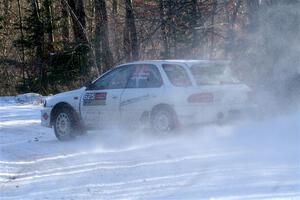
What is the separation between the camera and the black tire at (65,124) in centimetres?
1205

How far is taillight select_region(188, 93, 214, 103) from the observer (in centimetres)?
1049

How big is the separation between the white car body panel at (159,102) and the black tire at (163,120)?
0.13 m

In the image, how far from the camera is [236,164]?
320 inches

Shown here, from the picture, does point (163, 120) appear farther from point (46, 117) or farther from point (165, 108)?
point (46, 117)

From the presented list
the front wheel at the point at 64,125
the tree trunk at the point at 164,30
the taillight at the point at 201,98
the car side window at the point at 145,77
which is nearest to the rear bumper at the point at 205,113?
the taillight at the point at 201,98

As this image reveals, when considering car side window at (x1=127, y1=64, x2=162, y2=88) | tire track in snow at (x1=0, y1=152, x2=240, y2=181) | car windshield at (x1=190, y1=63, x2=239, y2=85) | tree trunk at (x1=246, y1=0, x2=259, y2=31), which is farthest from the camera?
tree trunk at (x1=246, y1=0, x2=259, y2=31)

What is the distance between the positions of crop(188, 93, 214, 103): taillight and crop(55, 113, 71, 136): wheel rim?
9.75 feet

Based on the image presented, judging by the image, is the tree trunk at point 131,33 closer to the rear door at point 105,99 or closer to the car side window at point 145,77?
the rear door at point 105,99

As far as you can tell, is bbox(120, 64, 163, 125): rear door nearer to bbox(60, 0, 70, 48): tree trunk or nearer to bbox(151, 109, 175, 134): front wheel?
bbox(151, 109, 175, 134): front wheel

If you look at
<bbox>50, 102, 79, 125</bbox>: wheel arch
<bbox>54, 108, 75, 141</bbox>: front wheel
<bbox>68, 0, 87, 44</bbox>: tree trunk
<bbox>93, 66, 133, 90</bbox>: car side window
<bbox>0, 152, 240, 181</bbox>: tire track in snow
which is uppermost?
<bbox>68, 0, 87, 44</bbox>: tree trunk

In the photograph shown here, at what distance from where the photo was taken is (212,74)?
1105cm

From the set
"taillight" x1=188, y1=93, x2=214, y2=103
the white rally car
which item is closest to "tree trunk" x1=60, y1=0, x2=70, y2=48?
the white rally car

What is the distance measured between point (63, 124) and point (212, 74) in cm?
339

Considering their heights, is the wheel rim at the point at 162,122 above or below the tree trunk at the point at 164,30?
below
